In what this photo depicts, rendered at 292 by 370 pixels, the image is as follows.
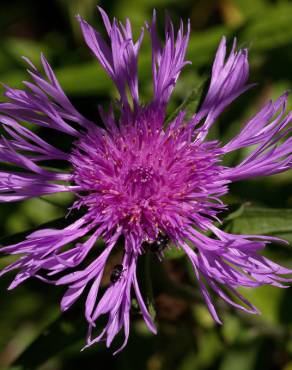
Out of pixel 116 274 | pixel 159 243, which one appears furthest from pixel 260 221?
pixel 116 274

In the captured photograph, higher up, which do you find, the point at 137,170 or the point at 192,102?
the point at 192,102

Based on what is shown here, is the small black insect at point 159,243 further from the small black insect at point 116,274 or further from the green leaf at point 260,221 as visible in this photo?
the green leaf at point 260,221

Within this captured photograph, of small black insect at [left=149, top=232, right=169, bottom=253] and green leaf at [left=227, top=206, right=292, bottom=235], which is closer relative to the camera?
small black insect at [left=149, top=232, right=169, bottom=253]

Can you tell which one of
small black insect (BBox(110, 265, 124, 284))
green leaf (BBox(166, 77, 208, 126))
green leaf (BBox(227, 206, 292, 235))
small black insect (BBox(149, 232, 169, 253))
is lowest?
small black insect (BBox(110, 265, 124, 284))

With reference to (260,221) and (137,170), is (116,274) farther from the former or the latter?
(260,221)

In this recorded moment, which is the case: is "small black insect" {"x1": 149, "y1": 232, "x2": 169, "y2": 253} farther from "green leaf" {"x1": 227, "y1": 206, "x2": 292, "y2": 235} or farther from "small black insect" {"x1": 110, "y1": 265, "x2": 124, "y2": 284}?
"green leaf" {"x1": 227, "y1": 206, "x2": 292, "y2": 235}

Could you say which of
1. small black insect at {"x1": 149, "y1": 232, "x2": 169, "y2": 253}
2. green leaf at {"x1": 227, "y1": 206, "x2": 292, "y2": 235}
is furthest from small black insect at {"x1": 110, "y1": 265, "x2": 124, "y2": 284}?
green leaf at {"x1": 227, "y1": 206, "x2": 292, "y2": 235}
